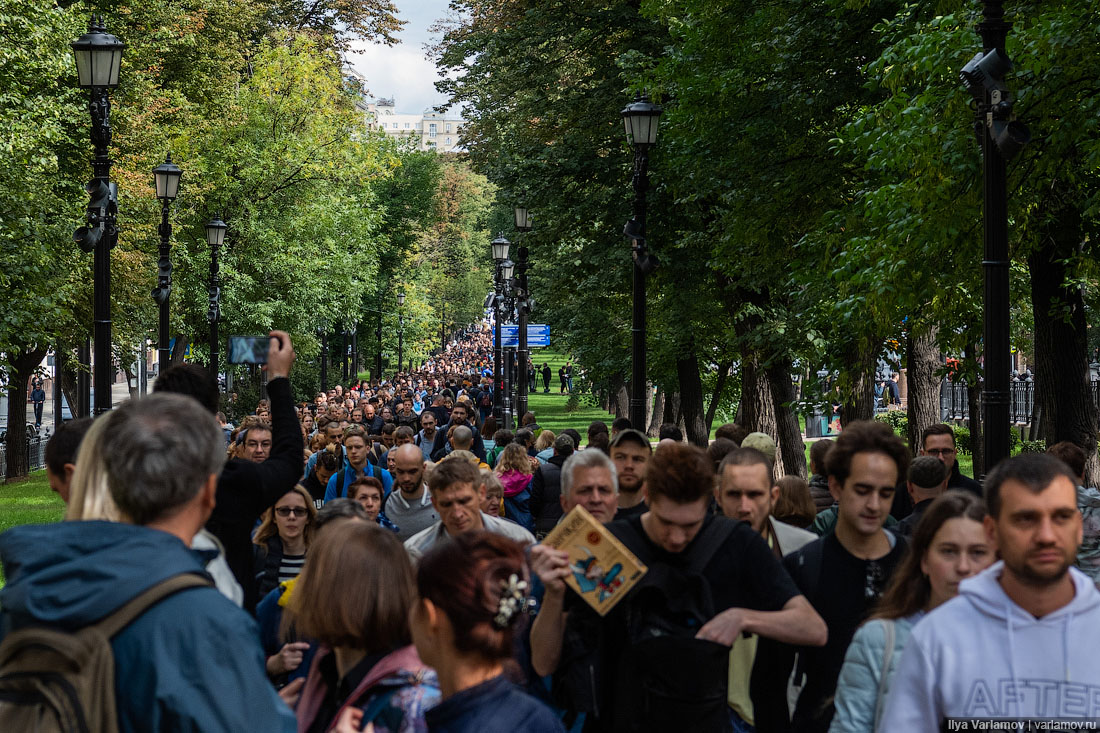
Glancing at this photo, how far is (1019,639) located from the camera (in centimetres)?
351

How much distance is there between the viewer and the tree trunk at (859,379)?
19.1 m

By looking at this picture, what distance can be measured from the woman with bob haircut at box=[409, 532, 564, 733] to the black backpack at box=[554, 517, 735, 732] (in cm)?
101

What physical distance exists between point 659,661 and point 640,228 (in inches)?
530

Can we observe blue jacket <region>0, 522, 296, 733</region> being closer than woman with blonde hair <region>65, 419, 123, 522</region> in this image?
Yes

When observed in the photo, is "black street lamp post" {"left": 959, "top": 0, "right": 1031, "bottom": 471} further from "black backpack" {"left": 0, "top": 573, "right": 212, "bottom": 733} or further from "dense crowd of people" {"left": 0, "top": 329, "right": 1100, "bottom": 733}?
"black backpack" {"left": 0, "top": 573, "right": 212, "bottom": 733}

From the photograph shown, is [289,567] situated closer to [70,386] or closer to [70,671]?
[70,671]

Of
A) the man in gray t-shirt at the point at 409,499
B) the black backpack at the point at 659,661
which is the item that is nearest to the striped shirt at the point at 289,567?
the man in gray t-shirt at the point at 409,499

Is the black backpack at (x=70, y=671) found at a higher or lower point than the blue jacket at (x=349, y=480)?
higher

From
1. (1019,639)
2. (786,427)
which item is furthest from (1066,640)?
(786,427)

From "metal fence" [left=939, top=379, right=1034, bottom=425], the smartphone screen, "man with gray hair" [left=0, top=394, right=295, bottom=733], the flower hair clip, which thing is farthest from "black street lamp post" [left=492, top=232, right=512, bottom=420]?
"man with gray hair" [left=0, top=394, right=295, bottom=733]

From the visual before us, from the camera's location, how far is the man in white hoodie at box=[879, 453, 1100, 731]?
349 centimetres

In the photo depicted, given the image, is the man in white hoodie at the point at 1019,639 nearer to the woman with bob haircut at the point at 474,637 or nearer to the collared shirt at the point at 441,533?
the woman with bob haircut at the point at 474,637

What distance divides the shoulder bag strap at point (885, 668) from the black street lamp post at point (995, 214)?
16.5 ft

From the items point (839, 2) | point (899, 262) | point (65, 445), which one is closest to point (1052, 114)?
point (899, 262)
